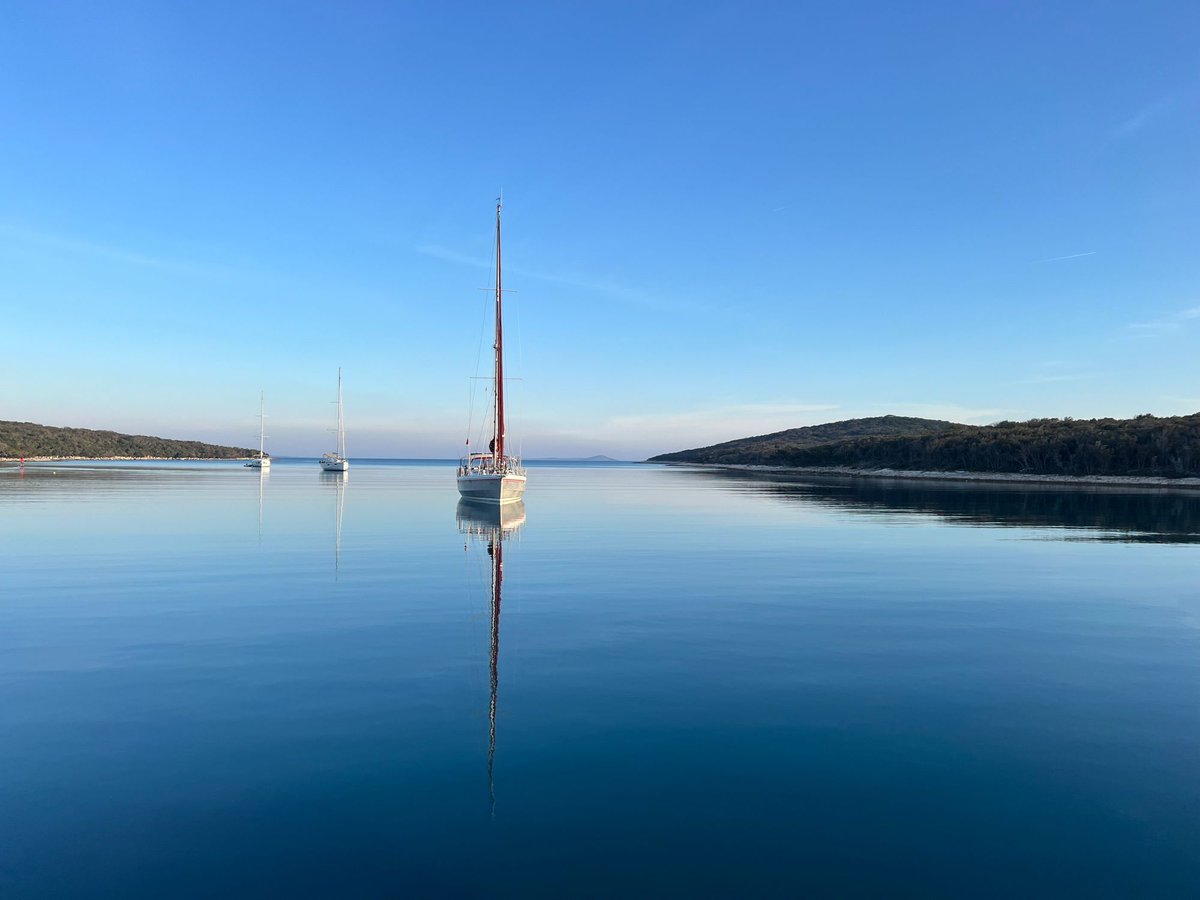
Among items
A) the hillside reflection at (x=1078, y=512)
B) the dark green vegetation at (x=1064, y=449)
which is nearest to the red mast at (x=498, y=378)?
the hillside reflection at (x=1078, y=512)

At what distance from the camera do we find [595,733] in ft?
32.1

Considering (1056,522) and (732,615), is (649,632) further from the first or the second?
(1056,522)

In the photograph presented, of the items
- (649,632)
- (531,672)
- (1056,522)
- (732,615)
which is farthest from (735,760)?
(1056,522)

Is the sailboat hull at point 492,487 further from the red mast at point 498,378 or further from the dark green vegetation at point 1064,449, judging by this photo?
the dark green vegetation at point 1064,449

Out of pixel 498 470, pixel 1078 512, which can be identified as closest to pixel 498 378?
pixel 498 470

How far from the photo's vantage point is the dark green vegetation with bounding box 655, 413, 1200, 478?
109 meters

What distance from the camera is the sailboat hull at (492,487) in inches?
1917

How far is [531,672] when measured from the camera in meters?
12.7

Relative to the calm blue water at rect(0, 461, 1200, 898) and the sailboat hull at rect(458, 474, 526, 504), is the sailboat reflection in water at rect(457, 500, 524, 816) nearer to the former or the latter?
the calm blue water at rect(0, 461, 1200, 898)

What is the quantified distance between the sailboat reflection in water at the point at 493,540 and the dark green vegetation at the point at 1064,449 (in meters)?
102

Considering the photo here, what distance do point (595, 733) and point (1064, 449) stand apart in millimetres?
135553

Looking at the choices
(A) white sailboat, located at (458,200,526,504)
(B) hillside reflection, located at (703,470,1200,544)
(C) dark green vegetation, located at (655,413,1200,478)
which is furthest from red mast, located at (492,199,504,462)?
(C) dark green vegetation, located at (655,413,1200,478)

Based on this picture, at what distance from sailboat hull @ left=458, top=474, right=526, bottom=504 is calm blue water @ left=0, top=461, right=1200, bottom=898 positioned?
25714mm

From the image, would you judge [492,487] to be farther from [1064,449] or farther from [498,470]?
[1064,449]
